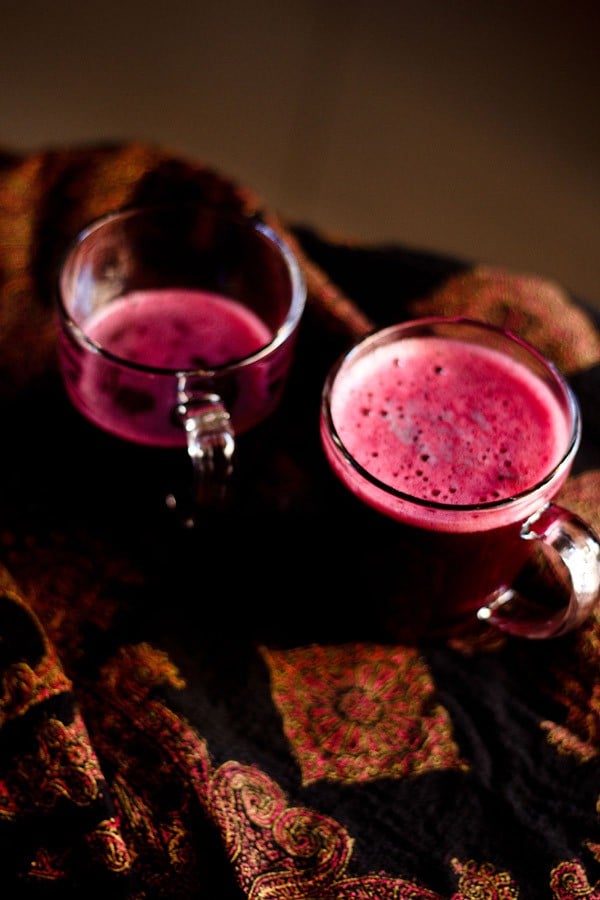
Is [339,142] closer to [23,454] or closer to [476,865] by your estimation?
[23,454]

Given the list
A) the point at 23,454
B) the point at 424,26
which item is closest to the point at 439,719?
the point at 23,454

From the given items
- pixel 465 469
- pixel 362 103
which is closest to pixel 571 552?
pixel 465 469

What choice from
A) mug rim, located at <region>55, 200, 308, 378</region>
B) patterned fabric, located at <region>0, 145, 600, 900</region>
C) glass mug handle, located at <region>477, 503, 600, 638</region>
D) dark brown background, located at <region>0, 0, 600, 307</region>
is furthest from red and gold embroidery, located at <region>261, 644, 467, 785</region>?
dark brown background, located at <region>0, 0, 600, 307</region>

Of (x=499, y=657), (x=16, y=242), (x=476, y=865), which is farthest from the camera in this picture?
(x=16, y=242)

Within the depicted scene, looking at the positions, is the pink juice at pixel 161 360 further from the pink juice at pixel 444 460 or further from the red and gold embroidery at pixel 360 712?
the red and gold embroidery at pixel 360 712

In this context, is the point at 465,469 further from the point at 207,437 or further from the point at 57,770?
the point at 57,770

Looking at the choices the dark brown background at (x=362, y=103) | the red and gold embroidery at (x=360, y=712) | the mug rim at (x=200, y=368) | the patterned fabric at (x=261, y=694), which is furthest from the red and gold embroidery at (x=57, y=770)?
the dark brown background at (x=362, y=103)
